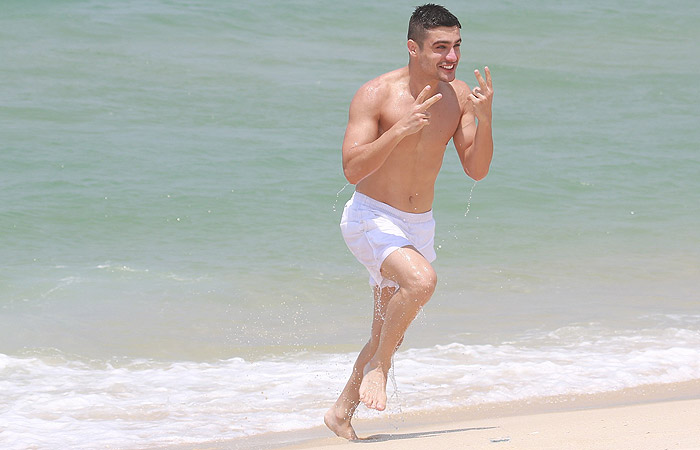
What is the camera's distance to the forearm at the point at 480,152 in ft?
14.9

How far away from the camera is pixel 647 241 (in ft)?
31.0

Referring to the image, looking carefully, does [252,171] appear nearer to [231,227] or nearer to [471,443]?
[231,227]

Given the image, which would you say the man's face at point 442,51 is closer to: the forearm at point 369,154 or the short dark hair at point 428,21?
the short dark hair at point 428,21

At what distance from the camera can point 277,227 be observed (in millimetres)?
9836

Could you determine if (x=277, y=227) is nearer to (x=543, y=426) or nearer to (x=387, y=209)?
(x=387, y=209)

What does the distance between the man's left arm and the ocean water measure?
131 centimetres

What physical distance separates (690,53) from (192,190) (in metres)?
12.0

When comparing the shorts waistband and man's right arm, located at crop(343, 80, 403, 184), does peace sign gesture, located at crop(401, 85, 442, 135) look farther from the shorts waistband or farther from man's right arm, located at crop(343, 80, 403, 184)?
the shorts waistband

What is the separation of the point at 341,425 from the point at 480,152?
1397 mm

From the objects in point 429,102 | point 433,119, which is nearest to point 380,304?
point 433,119

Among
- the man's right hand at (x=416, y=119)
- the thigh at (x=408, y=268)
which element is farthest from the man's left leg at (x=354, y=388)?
the man's right hand at (x=416, y=119)

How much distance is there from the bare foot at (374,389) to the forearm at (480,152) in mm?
978

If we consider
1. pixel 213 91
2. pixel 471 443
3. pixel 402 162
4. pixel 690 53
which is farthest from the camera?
pixel 690 53

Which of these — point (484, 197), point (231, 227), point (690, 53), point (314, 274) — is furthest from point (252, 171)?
point (690, 53)
